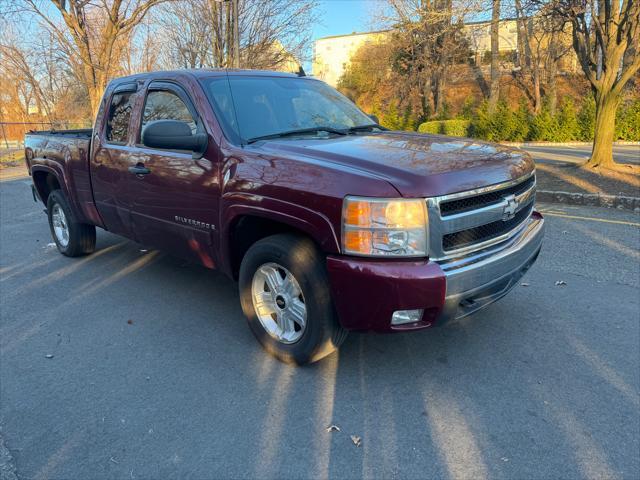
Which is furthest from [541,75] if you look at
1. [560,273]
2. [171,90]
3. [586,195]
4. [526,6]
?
[171,90]

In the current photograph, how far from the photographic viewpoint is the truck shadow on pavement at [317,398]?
2451 millimetres

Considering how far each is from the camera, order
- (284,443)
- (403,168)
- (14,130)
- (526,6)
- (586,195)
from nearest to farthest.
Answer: (284,443) < (403,168) < (586,195) < (526,6) < (14,130)

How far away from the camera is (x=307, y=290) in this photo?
2.96 m

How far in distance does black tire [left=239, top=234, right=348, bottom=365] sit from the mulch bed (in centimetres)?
734

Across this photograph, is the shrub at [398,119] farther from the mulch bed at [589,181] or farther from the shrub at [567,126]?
the mulch bed at [589,181]

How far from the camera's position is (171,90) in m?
4.02

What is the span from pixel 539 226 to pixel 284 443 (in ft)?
8.18

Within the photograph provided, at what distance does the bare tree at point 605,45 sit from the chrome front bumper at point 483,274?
835cm

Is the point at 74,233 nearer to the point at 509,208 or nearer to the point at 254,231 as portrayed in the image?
the point at 254,231

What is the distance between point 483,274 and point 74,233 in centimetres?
476

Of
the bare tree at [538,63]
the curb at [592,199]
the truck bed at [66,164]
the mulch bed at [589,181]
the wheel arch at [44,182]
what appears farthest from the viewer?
the bare tree at [538,63]

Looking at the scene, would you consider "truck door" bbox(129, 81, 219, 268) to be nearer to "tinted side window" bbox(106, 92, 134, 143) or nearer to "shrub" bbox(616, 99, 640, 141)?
"tinted side window" bbox(106, 92, 134, 143)

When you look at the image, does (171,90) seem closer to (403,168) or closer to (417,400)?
(403,168)

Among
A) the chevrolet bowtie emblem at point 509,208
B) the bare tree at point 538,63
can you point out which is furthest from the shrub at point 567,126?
the chevrolet bowtie emblem at point 509,208
